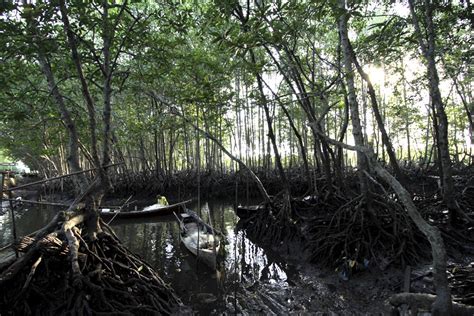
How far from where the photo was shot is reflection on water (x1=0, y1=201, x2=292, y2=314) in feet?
18.2

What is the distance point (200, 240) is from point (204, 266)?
0.72 m

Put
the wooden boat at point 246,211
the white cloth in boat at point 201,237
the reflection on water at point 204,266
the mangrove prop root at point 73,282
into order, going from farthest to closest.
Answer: the wooden boat at point 246,211 → the white cloth in boat at point 201,237 → the reflection on water at point 204,266 → the mangrove prop root at point 73,282

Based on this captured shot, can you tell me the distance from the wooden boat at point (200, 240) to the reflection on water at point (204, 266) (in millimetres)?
252

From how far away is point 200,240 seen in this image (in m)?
7.35

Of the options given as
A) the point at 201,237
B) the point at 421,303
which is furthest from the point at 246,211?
the point at 421,303

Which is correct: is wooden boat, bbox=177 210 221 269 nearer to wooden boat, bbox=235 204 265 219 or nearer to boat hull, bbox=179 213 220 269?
boat hull, bbox=179 213 220 269

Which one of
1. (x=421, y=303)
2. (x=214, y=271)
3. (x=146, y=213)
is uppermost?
(x=146, y=213)

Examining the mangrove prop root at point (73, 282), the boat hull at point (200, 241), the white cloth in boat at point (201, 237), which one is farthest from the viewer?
the white cloth in boat at point (201, 237)

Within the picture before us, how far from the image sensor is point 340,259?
589 cm

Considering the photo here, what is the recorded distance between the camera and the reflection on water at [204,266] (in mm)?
5555

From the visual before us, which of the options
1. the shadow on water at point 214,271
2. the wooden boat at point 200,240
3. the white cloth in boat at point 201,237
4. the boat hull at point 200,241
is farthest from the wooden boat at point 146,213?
the white cloth in boat at point 201,237

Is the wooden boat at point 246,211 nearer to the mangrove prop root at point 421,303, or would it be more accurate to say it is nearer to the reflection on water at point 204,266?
the reflection on water at point 204,266

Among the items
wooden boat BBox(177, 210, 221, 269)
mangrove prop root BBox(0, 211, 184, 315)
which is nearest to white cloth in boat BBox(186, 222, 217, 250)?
wooden boat BBox(177, 210, 221, 269)

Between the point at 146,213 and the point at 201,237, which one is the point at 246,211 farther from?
the point at 146,213
